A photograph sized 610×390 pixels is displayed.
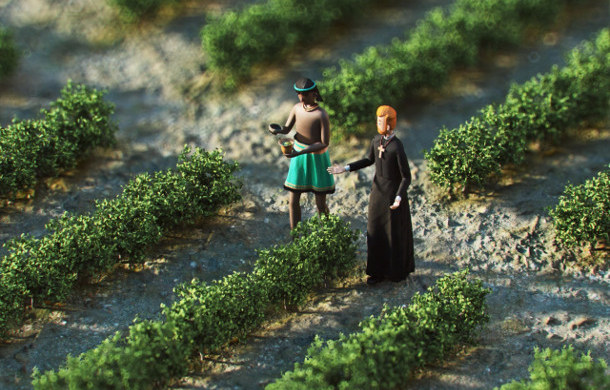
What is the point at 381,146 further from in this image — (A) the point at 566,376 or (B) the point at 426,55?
(B) the point at 426,55

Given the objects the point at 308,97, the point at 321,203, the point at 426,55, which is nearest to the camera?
the point at 308,97

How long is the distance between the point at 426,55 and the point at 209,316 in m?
5.83

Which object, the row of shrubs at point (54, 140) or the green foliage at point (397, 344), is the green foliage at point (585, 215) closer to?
the green foliage at point (397, 344)

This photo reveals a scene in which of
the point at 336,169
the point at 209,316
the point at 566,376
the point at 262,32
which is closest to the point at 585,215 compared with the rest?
the point at 566,376

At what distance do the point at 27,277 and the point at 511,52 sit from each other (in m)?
8.14

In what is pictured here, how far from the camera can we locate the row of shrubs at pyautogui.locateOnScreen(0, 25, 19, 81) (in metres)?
11.9

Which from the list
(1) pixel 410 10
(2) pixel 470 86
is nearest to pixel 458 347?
(2) pixel 470 86

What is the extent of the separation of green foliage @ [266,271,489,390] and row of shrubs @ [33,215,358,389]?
82 centimetres

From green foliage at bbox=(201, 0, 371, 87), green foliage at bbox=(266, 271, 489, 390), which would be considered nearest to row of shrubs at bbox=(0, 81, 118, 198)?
green foliage at bbox=(201, 0, 371, 87)

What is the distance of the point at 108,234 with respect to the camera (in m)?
8.13

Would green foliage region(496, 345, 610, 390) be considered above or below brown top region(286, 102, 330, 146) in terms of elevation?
below

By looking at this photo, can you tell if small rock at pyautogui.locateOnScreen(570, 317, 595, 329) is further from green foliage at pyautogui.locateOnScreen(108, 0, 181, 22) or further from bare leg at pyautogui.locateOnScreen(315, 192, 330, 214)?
green foliage at pyautogui.locateOnScreen(108, 0, 181, 22)

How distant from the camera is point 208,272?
848cm

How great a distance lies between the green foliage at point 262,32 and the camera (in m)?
11.4
